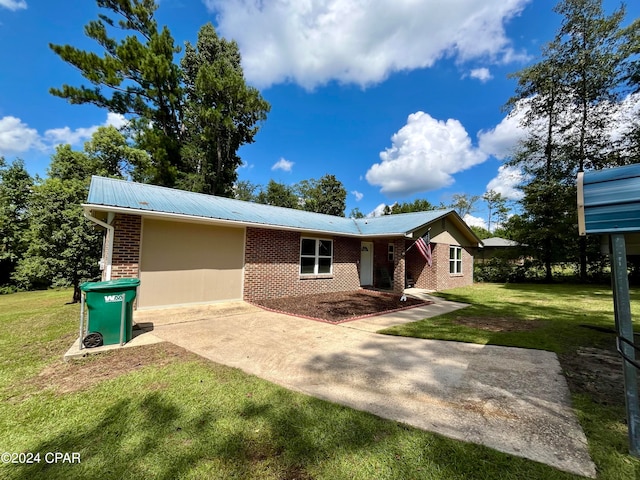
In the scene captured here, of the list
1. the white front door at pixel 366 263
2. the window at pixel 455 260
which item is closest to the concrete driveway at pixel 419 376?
the white front door at pixel 366 263

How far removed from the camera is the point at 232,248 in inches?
370

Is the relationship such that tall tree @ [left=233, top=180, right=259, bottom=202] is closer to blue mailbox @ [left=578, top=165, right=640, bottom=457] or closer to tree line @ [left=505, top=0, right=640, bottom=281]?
tree line @ [left=505, top=0, right=640, bottom=281]

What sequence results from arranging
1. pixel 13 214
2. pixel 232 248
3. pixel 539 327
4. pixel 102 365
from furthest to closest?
1. pixel 13 214
2. pixel 232 248
3. pixel 539 327
4. pixel 102 365

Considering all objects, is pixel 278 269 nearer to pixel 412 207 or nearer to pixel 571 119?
pixel 571 119

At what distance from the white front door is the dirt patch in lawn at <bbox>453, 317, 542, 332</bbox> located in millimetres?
6814

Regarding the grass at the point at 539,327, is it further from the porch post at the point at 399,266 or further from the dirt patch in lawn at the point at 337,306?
the porch post at the point at 399,266

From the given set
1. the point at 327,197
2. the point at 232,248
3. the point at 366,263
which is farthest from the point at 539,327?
the point at 327,197

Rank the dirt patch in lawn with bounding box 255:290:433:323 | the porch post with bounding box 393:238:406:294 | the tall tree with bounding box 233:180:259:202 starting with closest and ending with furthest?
the dirt patch in lawn with bounding box 255:290:433:323
the porch post with bounding box 393:238:406:294
the tall tree with bounding box 233:180:259:202

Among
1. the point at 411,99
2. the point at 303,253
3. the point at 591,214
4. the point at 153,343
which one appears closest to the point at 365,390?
the point at 591,214

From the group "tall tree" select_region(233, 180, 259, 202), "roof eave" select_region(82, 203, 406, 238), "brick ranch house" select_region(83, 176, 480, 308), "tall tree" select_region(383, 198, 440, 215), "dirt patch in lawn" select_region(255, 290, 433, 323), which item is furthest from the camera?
"tall tree" select_region(383, 198, 440, 215)

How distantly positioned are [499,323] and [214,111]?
72.7ft

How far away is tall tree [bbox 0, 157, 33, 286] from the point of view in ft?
71.8

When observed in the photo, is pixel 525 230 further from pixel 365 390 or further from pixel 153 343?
pixel 153 343

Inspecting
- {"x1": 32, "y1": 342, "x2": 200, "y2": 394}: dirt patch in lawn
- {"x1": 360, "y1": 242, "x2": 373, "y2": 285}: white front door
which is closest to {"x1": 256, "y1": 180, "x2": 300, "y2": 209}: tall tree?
{"x1": 360, "y1": 242, "x2": 373, "y2": 285}: white front door
